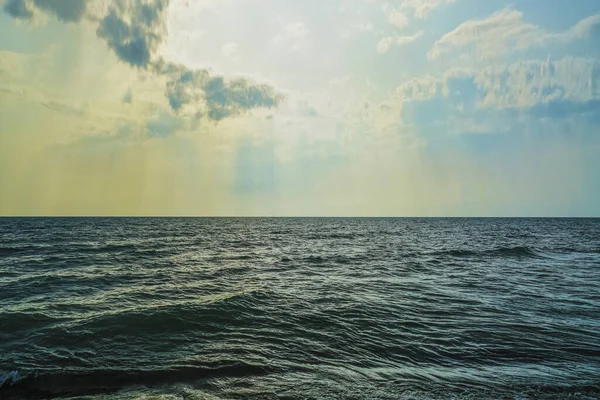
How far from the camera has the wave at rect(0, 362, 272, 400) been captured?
25.9 ft

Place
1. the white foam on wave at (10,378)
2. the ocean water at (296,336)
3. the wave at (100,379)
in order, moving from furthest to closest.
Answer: the white foam on wave at (10,378) → the ocean water at (296,336) → the wave at (100,379)

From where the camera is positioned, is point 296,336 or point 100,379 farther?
point 296,336

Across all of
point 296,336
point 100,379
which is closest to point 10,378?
point 100,379

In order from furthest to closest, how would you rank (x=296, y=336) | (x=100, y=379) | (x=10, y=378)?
1. (x=296, y=336)
2. (x=100, y=379)
3. (x=10, y=378)

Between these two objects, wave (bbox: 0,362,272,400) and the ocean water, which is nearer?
wave (bbox: 0,362,272,400)

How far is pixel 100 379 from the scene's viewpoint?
8.58 meters

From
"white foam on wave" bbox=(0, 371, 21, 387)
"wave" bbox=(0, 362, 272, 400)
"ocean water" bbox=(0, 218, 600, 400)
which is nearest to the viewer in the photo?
"wave" bbox=(0, 362, 272, 400)

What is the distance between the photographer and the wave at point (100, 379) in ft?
25.9

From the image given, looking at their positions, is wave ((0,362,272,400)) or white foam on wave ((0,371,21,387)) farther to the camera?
white foam on wave ((0,371,21,387))

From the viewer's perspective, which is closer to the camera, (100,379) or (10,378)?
(10,378)

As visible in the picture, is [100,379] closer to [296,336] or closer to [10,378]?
[10,378]

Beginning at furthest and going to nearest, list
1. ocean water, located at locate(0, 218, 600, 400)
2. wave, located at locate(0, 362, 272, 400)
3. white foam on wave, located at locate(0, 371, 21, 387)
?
white foam on wave, located at locate(0, 371, 21, 387), ocean water, located at locate(0, 218, 600, 400), wave, located at locate(0, 362, 272, 400)

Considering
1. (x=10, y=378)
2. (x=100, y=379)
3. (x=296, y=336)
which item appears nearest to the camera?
(x=10, y=378)

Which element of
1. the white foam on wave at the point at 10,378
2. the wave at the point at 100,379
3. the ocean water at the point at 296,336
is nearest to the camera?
the wave at the point at 100,379
